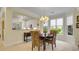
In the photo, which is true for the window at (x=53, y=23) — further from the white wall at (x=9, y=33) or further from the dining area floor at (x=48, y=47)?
the white wall at (x=9, y=33)

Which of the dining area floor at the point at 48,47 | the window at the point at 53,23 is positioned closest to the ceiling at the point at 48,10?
the window at the point at 53,23

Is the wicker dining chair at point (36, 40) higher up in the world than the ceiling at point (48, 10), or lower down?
lower down

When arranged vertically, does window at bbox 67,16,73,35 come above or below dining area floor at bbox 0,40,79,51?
above

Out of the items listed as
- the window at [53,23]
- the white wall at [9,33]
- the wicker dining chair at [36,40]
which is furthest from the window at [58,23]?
the white wall at [9,33]

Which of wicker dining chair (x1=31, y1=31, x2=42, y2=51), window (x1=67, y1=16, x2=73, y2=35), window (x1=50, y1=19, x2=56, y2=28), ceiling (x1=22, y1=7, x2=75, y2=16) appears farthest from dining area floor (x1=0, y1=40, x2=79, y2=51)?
ceiling (x1=22, y1=7, x2=75, y2=16)

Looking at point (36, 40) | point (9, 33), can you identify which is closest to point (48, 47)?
point (36, 40)

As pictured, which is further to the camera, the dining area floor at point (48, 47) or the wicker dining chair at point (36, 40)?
the wicker dining chair at point (36, 40)

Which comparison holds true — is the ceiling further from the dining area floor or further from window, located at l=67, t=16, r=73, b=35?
the dining area floor

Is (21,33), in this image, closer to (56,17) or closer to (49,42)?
(49,42)

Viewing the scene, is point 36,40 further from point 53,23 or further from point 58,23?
point 58,23

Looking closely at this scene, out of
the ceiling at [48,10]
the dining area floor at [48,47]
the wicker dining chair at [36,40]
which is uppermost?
the ceiling at [48,10]

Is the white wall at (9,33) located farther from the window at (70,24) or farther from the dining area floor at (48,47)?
the window at (70,24)

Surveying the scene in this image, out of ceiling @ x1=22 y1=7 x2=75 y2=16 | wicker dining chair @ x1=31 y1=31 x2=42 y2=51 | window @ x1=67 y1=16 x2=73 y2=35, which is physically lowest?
wicker dining chair @ x1=31 y1=31 x2=42 y2=51

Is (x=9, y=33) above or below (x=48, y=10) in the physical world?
below
